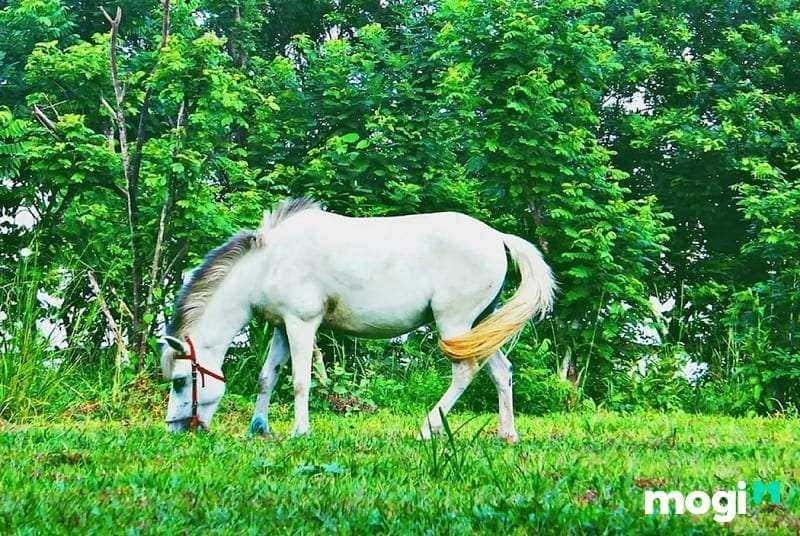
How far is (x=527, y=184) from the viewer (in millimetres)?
12352

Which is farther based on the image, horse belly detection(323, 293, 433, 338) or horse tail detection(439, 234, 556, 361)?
horse belly detection(323, 293, 433, 338)

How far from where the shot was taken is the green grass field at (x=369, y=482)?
3090mm

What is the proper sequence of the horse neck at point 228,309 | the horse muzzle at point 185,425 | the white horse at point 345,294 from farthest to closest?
the horse neck at point 228,309
the horse muzzle at point 185,425
the white horse at point 345,294

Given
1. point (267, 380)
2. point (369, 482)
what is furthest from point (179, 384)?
point (369, 482)

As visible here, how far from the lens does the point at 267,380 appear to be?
7.26 metres

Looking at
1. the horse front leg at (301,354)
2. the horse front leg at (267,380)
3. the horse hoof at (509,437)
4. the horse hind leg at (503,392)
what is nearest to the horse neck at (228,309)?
the horse front leg at (267,380)

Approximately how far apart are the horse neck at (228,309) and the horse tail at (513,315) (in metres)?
1.67

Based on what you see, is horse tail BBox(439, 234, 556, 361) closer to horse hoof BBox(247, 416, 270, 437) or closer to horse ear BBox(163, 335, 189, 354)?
horse hoof BBox(247, 416, 270, 437)

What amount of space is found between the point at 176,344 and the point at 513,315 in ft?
8.53

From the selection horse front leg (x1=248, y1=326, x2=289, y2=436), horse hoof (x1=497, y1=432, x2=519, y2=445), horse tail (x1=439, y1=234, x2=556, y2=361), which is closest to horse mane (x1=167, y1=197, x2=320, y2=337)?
horse front leg (x1=248, y1=326, x2=289, y2=436)

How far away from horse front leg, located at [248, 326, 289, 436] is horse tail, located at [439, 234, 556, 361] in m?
1.45

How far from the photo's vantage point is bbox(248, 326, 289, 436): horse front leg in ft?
23.0

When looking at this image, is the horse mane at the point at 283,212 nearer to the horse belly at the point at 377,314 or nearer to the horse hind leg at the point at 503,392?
the horse belly at the point at 377,314

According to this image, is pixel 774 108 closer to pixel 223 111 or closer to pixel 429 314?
pixel 223 111
